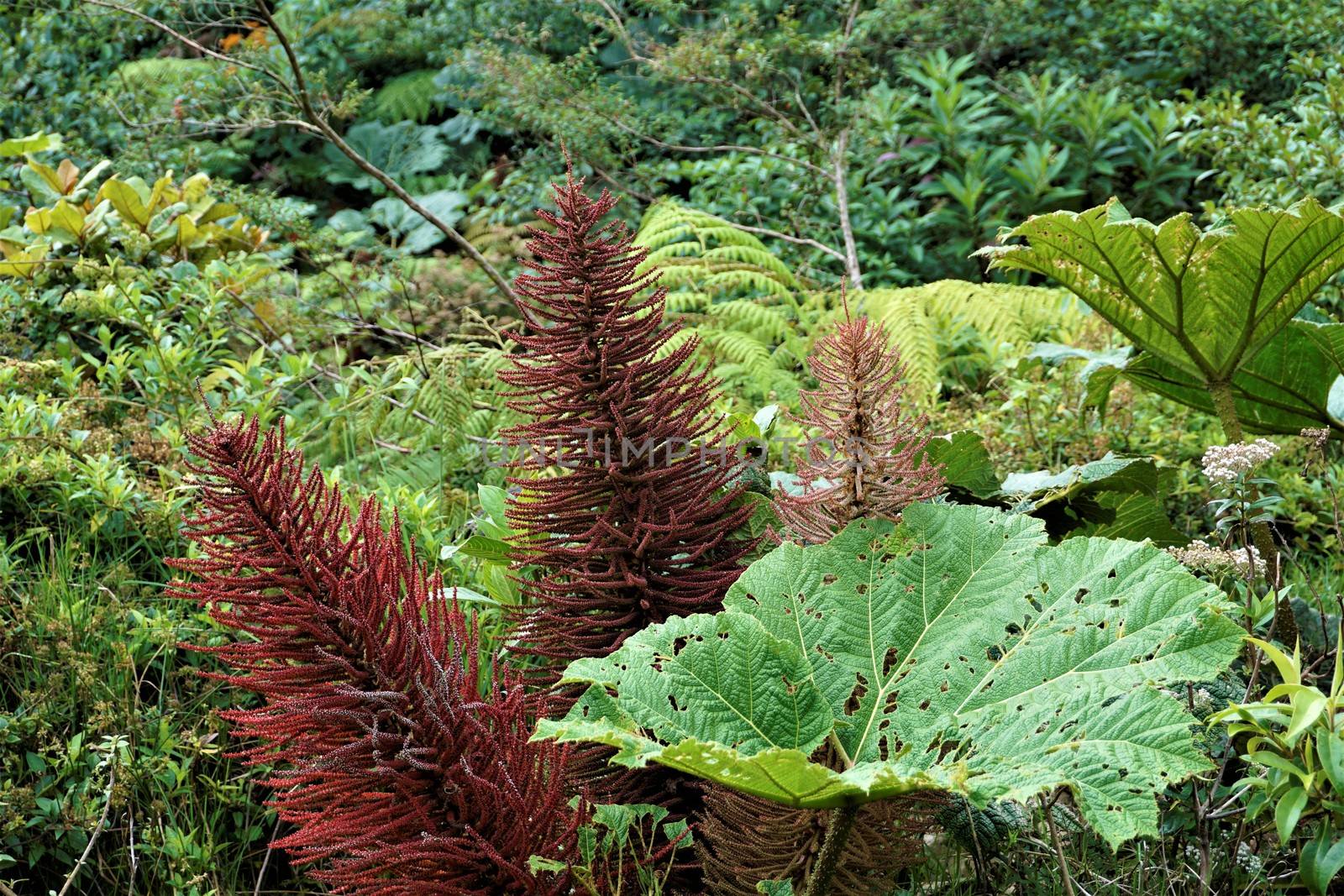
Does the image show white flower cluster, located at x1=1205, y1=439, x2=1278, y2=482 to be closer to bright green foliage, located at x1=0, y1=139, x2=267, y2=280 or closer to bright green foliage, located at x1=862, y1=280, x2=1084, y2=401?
bright green foliage, located at x1=862, y1=280, x2=1084, y2=401

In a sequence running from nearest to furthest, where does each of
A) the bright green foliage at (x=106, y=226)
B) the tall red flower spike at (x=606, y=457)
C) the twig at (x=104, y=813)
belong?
the tall red flower spike at (x=606, y=457), the twig at (x=104, y=813), the bright green foliage at (x=106, y=226)

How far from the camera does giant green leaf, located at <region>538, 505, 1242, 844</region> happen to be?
1103 mm

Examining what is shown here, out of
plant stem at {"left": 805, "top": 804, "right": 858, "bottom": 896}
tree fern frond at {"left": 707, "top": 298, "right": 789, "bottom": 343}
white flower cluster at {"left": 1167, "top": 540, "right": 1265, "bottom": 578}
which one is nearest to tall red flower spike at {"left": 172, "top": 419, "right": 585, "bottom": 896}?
plant stem at {"left": 805, "top": 804, "right": 858, "bottom": 896}

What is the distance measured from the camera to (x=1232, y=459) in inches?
64.4

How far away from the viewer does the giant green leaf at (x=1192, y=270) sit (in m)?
1.91

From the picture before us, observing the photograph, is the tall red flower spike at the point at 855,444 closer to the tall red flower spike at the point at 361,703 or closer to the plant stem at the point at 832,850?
the plant stem at the point at 832,850

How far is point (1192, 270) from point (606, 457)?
1.16 meters

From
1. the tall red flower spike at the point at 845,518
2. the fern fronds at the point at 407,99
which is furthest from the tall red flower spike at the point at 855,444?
the fern fronds at the point at 407,99

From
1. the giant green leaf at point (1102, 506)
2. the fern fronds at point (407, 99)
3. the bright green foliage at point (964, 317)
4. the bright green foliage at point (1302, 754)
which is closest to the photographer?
the bright green foliage at point (1302, 754)

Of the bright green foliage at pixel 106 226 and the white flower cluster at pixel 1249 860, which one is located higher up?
the bright green foliage at pixel 106 226

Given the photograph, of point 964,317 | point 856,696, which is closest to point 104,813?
point 856,696

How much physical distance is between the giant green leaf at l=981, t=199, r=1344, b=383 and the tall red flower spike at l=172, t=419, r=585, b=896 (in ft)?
4.20

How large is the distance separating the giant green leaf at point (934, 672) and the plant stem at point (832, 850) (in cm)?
6

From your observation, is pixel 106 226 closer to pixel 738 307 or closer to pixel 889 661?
pixel 738 307
